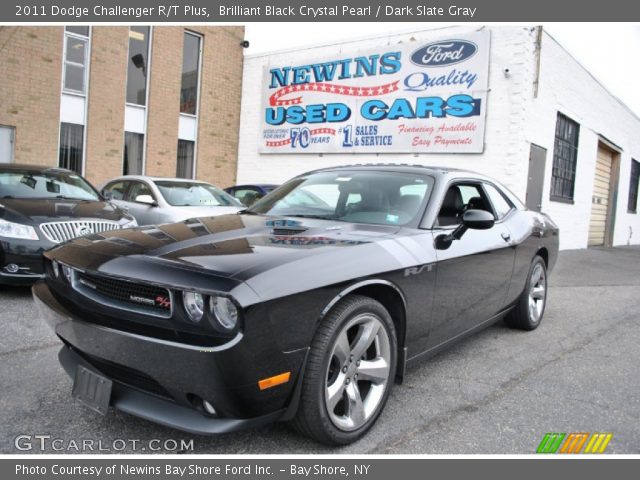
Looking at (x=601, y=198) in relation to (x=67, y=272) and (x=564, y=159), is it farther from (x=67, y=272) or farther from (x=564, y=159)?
(x=67, y=272)

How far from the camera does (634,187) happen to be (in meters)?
21.2

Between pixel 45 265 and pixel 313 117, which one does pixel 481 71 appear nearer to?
pixel 313 117

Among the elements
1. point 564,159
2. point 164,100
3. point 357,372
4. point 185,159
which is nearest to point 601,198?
point 564,159

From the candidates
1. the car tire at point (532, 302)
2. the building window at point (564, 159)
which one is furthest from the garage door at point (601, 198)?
the car tire at point (532, 302)

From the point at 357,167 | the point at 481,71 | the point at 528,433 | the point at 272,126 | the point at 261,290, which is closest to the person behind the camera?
the point at 261,290

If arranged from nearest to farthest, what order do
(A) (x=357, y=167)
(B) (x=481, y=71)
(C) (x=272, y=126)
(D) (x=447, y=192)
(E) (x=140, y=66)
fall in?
1. (D) (x=447, y=192)
2. (A) (x=357, y=167)
3. (B) (x=481, y=71)
4. (E) (x=140, y=66)
5. (C) (x=272, y=126)

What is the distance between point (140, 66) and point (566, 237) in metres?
12.1

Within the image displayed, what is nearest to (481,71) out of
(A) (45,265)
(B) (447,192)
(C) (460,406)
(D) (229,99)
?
(D) (229,99)

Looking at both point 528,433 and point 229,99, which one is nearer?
point 528,433

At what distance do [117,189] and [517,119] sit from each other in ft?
26.0

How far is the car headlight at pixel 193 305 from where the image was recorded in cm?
213

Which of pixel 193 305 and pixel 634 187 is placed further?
pixel 634 187

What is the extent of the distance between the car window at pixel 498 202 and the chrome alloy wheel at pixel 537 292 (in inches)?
26.7

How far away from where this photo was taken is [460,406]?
3.10m
